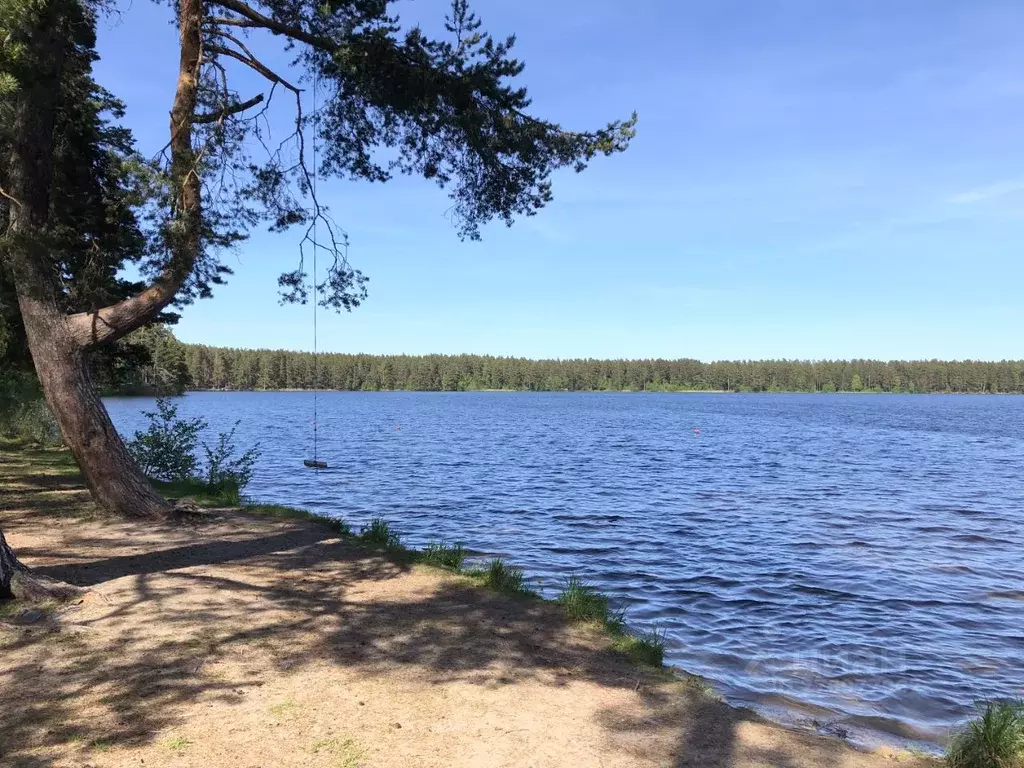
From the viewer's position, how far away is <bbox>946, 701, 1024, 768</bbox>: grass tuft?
473 centimetres

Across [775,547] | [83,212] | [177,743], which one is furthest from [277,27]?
[775,547]

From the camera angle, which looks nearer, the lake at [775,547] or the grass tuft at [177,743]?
the grass tuft at [177,743]

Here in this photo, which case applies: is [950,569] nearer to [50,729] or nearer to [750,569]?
[750,569]

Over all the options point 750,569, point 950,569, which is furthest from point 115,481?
point 950,569

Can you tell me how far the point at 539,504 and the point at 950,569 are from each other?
1018cm

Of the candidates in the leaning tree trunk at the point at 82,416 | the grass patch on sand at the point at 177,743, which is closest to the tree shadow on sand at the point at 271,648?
the grass patch on sand at the point at 177,743

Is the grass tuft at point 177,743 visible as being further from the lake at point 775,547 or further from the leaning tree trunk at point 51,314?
the leaning tree trunk at point 51,314

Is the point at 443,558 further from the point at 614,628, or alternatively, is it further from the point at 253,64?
the point at 253,64

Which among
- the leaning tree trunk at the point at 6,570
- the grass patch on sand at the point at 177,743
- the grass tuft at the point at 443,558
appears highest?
the leaning tree trunk at the point at 6,570

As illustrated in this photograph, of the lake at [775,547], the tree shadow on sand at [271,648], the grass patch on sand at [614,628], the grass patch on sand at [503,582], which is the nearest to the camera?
the tree shadow on sand at [271,648]

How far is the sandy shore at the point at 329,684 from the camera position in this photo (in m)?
4.43

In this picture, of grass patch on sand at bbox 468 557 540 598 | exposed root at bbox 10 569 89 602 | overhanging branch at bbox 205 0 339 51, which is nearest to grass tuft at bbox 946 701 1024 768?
grass patch on sand at bbox 468 557 540 598

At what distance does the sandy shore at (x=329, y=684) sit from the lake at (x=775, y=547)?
6.82ft

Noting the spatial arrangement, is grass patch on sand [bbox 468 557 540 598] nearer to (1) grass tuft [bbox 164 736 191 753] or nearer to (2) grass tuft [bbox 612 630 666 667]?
(2) grass tuft [bbox 612 630 666 667]
